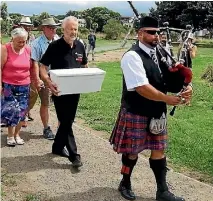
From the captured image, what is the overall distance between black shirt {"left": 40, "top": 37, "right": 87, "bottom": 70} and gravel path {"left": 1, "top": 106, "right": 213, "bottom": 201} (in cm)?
117

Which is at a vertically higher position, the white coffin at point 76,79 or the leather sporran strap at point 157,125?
the white coffin at point 76,79

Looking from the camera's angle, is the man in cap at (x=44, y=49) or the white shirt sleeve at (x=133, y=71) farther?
the man in cap at (x=44, y=49)

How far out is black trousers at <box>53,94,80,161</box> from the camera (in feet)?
17.3

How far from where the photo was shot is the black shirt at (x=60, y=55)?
17.1ft

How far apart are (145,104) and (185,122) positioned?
4.05 meters

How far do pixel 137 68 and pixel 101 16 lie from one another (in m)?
48.2

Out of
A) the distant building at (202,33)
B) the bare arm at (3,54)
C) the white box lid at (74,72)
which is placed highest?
the bare arm at (3,54)

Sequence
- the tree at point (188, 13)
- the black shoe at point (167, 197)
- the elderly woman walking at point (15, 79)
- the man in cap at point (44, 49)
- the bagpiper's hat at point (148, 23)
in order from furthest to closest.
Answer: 1. the tree at point (188, 13)
2. the man in cap at point (44, 49)
3. the elderly woman walking at point (15, 79)
4. the black shoe at point (167, 197)
5. the bagpiper's hat at point (148, 23)

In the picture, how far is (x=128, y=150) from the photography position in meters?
4.28

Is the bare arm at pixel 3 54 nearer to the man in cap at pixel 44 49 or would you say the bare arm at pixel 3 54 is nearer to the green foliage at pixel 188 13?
the man in cap at pixel 44 49

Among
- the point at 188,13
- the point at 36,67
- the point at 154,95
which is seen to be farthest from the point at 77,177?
the point at 188,13

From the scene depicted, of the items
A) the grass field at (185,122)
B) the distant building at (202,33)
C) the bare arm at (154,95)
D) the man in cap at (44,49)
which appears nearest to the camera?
the bare arm at (154,95)

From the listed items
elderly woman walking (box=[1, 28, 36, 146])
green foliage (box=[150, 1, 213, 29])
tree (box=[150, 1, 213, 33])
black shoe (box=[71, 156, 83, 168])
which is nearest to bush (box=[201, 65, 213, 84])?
elderly woman walking (box=[1, 28, 36, 146])

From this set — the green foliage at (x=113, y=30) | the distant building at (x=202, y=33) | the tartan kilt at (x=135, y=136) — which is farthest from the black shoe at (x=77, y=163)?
the distant building at (x=202, y=33)
